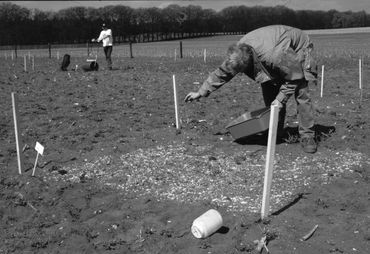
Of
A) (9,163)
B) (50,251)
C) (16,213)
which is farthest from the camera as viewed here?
(9,163)

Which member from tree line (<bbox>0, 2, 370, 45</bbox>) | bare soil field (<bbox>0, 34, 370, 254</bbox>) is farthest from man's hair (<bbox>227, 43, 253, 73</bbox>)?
tree line (<bbox>0, 2, 370, 45</bbox>)

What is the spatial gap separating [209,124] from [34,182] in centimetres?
351

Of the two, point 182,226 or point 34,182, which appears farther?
point 34,182

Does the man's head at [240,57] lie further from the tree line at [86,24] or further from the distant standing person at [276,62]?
the tree line at [86,24]

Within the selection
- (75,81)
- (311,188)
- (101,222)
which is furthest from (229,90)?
(101,222)

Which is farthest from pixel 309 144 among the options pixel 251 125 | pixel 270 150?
pixel 270 150

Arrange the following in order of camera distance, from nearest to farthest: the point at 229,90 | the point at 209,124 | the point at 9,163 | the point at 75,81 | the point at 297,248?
the point at 297,248 → the point at 9,163 → the point at 209,124 → the point at 229,90 → the point at 75,81

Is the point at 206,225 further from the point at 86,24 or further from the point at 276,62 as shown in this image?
the point at 86,24

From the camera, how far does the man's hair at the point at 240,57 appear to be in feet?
20.1

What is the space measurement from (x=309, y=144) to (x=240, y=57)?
1.56m

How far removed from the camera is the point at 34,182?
6070mm

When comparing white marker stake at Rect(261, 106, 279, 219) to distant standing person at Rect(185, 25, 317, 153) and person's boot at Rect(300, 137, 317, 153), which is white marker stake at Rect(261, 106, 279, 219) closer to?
distant standing person at Rect(185, 25, 317, 153)

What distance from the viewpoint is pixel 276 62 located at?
612cm

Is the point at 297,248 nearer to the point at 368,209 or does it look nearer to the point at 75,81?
the point at 368,209
